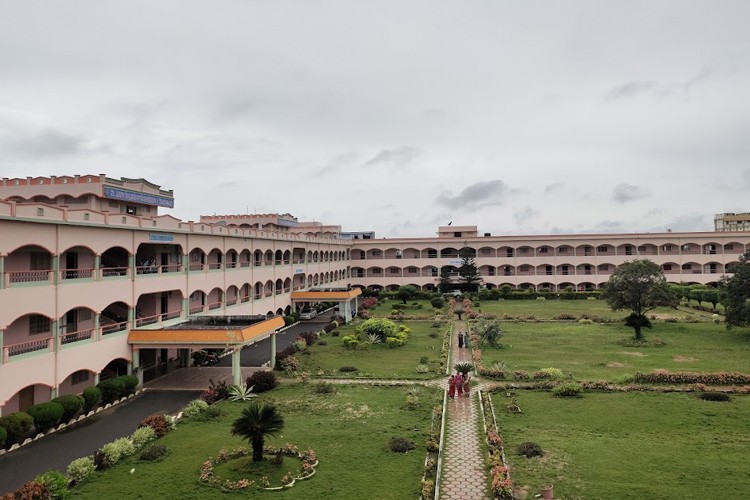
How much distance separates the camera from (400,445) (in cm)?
1538

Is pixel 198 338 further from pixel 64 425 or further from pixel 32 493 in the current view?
pixel 32 493

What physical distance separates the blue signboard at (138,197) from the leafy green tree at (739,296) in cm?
3934

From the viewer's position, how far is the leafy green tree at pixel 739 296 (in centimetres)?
3247

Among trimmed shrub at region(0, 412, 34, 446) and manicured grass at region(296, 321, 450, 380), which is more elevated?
trimmed shrub at region(0, 412, 34, 446)

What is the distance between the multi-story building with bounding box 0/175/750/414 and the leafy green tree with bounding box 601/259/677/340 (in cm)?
556

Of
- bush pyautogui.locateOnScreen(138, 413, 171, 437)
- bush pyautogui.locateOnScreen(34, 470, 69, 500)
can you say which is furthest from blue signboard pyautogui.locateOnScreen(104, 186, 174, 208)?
bush pyautogui.locateOnScreen(34, 470, 69, 500)

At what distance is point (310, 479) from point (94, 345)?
1393 centimetres

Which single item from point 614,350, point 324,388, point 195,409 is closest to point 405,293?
point 614,350

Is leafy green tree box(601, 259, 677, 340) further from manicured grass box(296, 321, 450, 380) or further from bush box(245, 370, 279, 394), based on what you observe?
bush box(245, 370, 279, 394)

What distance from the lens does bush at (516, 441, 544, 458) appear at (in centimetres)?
1477

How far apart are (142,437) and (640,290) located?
31561 millimetres

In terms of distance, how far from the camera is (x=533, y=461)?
14430mm

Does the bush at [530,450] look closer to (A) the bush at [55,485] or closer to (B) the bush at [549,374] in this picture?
(B) the bush at [549,374]

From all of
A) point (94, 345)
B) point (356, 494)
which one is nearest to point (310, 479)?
point (356, 494)
